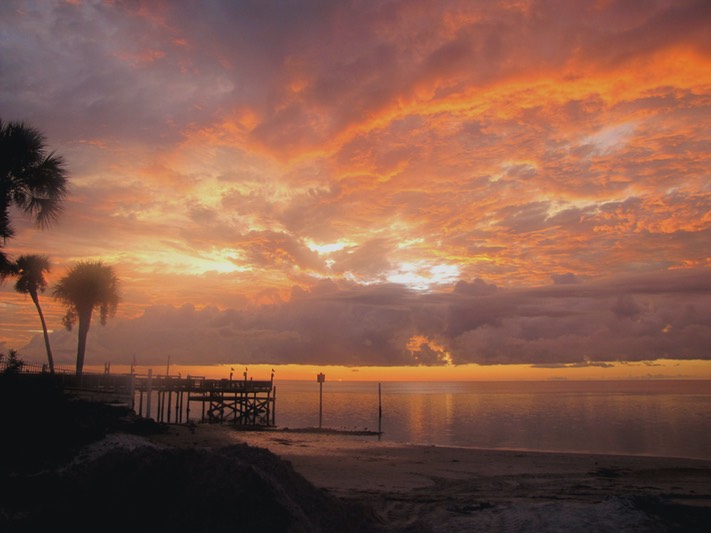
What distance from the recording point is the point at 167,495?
909cm

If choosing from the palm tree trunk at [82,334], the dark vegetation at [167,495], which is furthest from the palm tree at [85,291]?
the dark vegetation at [167,495]

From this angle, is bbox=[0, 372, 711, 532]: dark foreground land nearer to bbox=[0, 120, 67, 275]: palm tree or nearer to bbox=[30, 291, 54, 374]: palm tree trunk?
bbox=[0, 120, 67, 275]: palm tree

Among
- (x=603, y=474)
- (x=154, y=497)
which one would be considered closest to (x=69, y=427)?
(x=154, y=497)

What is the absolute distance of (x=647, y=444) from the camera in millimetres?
38844

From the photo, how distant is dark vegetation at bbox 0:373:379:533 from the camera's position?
26.8 ft

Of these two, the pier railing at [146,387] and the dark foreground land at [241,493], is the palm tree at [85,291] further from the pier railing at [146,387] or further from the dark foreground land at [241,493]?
the dark foreground land at [241,493]

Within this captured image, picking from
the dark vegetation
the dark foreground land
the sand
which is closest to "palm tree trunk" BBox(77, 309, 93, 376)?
the sand

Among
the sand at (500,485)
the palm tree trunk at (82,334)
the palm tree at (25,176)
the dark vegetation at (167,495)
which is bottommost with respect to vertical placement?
the sand at (500,485)

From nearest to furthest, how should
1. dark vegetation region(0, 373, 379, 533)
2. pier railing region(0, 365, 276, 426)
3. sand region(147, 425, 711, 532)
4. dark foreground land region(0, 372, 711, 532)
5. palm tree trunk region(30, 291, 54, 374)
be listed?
dark vegetation region(0, 373, 379, 533), dark foreground land region(0, 372, 711, 532), sand region(147, 425, 711, 532), pier railing region(0, 365, 276, 426), palm tree trunk region(30, 291, 54, 374)

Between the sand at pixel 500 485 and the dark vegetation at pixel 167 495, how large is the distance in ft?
9.22

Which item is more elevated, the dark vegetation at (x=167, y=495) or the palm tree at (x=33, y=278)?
the palm tree at (x=33, y=278)

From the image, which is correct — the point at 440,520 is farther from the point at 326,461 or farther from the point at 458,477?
the point at 326,461

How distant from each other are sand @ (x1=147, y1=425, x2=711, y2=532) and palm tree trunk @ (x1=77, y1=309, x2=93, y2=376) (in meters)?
18.3

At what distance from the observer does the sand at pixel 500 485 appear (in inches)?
442
